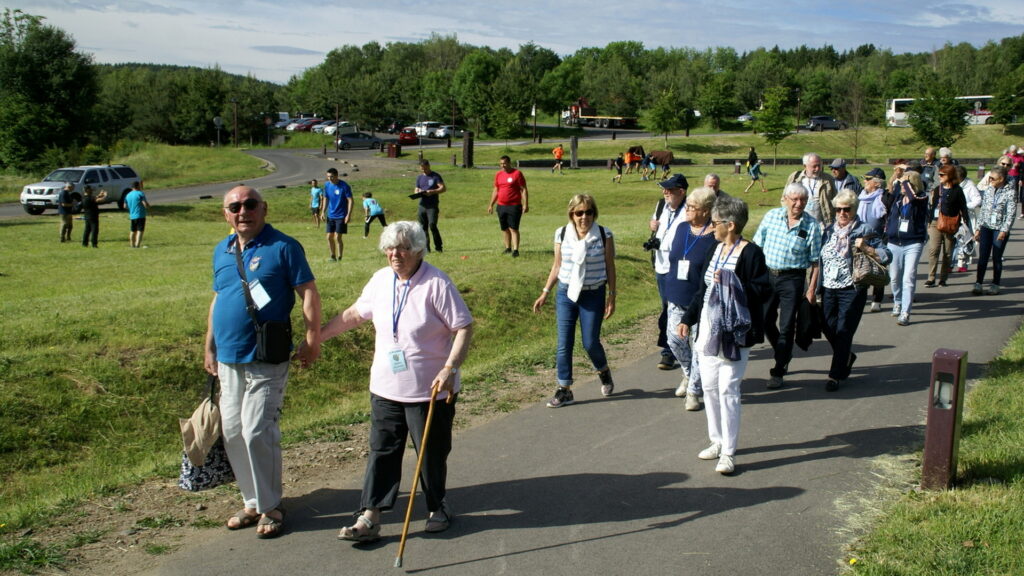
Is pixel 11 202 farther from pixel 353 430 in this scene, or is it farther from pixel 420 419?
pixel 420 419

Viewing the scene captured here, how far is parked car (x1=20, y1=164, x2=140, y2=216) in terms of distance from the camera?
97.1 ft

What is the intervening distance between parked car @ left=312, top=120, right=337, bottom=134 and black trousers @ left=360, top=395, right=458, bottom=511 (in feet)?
264

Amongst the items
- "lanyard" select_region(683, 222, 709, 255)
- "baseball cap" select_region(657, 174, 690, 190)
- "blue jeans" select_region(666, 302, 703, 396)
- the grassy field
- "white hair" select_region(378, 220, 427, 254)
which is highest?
"baseball cap" select_region(657, 174, 690, 190)

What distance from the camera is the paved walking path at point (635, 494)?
461 cm

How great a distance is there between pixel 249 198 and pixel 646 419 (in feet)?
12.8

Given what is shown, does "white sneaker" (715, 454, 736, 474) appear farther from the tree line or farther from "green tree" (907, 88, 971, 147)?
"green tree" (907, 88, 971, 147)

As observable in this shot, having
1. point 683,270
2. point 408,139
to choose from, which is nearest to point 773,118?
point 408,139

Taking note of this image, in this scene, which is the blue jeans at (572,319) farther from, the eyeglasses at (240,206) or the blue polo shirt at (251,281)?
the eyeglasses at (240,206)

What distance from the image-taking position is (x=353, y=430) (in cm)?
699

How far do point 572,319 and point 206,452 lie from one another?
11.5 feet

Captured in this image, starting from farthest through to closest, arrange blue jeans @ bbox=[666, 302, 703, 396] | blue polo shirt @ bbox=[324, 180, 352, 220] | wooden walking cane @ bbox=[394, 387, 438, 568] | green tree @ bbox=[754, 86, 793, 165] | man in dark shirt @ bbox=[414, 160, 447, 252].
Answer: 1. green tree @ bbox=[754, 86, 793, 165]
2. blue polo shirt @ bbox=[324, 180, 352, 220]
3. man in dark shirt @ bbox=[414, 160, 447, 252]
4. blue jeans @ bbox=[666, 302, 703, 396]
5. wooden walking cane @ bbox=[394, 387, 438, 568]

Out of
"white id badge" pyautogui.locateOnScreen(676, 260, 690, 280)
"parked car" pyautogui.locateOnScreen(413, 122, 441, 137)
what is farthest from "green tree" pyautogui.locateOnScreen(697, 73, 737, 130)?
"white id badge" pyautogui.locateOnScreen(676, 260, 690, 280)

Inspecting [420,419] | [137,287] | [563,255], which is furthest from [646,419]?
[137,287]

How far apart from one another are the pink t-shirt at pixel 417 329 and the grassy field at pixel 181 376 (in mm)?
2226
